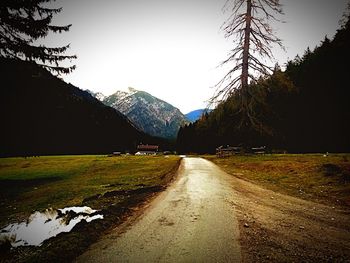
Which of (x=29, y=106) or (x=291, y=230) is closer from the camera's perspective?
(x=291, y=230)

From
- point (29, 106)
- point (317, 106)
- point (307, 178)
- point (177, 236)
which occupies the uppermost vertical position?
point (317, 106)

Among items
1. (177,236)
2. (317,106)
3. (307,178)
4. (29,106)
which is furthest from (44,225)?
(317,106)

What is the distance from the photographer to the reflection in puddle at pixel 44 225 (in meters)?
6.56

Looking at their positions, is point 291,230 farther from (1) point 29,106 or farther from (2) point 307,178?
(1) point 29,106

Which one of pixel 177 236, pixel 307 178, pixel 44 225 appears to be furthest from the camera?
pixel 307 178

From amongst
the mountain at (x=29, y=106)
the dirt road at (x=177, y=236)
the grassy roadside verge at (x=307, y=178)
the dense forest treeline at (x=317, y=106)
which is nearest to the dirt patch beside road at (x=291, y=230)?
the dirt road at (x=177, y=236)

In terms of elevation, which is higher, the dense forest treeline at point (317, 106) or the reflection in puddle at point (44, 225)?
the dense forest treeline at point (317, 106)

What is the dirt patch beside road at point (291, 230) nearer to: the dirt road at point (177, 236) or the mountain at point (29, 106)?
the dirt road at point (177, 236)

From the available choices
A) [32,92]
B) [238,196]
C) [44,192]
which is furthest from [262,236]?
[32,92]

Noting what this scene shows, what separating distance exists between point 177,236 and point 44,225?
4311mm

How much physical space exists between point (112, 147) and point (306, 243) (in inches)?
3926

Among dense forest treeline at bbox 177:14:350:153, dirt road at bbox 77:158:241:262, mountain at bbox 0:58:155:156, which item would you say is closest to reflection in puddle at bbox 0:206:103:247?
dirt road at bbox 77:158:241:262

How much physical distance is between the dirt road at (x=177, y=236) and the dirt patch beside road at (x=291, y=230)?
36 cm

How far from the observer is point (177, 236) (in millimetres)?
5848
